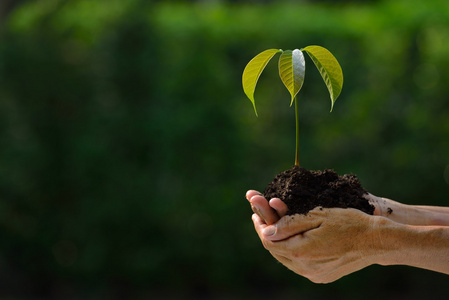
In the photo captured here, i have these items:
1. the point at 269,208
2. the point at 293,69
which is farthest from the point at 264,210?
the point at 293,69

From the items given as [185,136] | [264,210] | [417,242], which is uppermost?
[185,136]

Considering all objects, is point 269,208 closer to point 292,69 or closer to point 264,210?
point 264,210

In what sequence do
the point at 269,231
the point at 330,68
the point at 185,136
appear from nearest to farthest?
1. the point at 269,231
2. the point at 330,68
3. the point at 185,136

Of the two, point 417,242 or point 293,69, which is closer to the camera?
point 417,242

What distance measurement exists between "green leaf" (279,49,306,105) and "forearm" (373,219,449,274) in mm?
598

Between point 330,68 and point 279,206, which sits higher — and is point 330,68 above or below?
above

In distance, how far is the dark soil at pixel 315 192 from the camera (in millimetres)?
2045

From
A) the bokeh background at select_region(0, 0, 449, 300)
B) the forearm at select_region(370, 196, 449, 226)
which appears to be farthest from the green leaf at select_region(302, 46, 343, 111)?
the bokeh background at select_region(0, 0, 449, 300)

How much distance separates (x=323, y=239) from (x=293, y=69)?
2.12 ft

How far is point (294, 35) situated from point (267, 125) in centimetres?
98

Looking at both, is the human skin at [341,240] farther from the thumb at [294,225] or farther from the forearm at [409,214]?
the forearm at [409,214]

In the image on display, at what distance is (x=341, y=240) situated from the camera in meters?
1.95

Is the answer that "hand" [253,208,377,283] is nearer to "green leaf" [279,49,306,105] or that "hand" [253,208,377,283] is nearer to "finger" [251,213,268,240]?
"finger" [251,213,268,240]

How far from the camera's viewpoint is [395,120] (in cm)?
500
